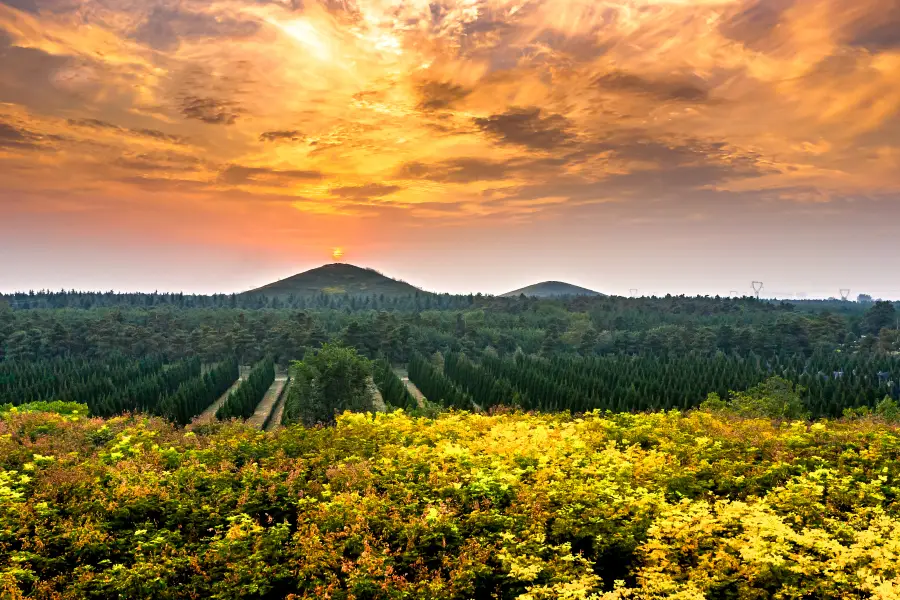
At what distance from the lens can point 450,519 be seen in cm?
1288

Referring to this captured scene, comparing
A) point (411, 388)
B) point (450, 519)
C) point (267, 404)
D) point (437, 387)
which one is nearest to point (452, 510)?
point (450, 519)

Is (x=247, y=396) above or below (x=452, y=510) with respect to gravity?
below

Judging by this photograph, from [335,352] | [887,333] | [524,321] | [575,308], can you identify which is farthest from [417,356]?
[575,308]

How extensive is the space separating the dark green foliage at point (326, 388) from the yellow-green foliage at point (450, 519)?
23569mm

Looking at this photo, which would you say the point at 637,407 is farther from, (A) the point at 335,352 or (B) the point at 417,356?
(B) the point at 417,356

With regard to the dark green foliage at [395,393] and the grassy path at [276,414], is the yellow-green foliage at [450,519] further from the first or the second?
the grassy path at [276,414]

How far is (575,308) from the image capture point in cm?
18588

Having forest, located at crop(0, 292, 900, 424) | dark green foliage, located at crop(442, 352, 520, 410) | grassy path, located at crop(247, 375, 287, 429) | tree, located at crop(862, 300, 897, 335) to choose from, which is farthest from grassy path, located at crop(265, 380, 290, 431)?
tree, located at crop(862, 300, 897, 335)

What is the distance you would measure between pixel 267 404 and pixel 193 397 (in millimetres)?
13662

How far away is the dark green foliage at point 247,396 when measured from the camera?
149 feet

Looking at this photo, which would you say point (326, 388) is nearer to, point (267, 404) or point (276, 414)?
point (276, 414)

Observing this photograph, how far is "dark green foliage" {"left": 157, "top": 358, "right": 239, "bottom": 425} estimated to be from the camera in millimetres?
45312

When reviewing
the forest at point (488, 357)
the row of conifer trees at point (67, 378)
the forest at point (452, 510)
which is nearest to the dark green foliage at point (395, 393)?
the forest at point (488, 357)

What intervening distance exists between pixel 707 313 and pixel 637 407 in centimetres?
13532
